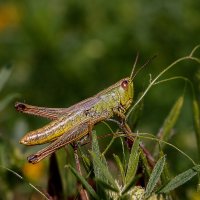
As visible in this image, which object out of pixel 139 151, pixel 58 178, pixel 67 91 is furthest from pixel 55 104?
pixel 139 151

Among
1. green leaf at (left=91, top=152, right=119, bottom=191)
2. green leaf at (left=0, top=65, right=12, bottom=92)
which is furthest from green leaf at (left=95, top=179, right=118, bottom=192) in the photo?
green leaf at (left=0, top=65, right=12, bottom=92)

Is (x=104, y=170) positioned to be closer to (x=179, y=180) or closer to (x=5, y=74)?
(x=179, y=180)

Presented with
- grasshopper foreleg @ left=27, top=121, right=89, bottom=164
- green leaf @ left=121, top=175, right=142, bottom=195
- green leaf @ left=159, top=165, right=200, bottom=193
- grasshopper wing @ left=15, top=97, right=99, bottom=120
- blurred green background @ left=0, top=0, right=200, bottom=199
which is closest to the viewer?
green leaf @ left=121, top=175, right=142, bottom=195

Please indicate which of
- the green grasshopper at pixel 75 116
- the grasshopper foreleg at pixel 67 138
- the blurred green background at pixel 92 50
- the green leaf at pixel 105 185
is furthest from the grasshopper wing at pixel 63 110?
the blurred green background at pixel 92 50

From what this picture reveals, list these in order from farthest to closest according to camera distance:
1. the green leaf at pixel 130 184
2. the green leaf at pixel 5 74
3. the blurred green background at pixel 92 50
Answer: the blurred green background at pixel 92 50
the green leaf at pixel 5 74
the green leaf at pixel 130 184

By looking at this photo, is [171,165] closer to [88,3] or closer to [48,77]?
[48,77]

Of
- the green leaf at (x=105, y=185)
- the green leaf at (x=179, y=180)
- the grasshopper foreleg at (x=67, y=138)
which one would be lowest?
the green leaf at (x=179, y=180)

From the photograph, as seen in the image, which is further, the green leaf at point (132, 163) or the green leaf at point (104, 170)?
the green leaf at point (132, 163)

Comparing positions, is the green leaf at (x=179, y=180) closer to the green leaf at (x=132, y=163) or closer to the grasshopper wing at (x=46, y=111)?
the green leaf at (x=132, y=163)

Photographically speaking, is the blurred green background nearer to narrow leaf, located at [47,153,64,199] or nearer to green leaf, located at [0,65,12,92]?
green leaf, located at [0,65,12,92]

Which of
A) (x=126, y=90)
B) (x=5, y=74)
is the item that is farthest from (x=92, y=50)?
(x=126, y=90)
